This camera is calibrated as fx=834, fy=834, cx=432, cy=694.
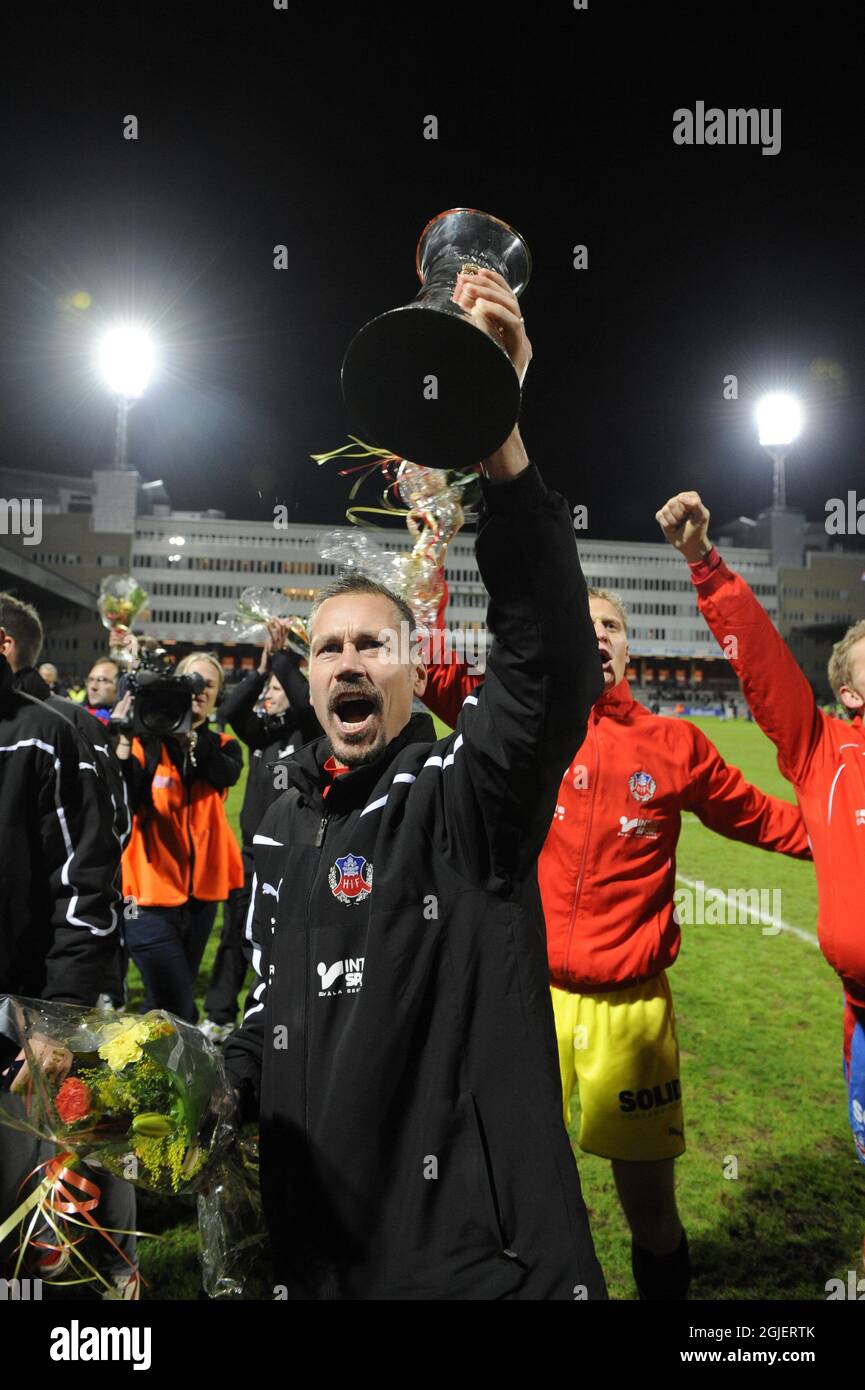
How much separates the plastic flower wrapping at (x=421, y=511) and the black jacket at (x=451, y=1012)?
1431 millimetres

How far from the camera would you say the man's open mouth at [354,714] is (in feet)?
6.38

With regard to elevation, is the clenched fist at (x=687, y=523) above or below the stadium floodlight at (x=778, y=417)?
below

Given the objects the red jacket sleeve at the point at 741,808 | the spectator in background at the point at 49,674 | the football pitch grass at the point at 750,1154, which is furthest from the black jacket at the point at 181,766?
the red jacket sleeve at the point at 741,808

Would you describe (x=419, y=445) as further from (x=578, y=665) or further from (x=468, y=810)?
(x=468, y=810)

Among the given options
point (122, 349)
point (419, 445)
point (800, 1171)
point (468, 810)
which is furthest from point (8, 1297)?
point (122, 349)

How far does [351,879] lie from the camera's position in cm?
180

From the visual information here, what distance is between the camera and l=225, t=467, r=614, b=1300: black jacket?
1.50 meters

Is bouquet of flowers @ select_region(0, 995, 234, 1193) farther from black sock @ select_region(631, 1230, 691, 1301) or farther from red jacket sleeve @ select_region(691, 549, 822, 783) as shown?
red jacket sleeve @ select_region(691, 549, 822, 783)

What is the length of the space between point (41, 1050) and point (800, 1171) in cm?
382

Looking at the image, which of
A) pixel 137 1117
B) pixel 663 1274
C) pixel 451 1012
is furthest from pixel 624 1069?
pixel 137 1117

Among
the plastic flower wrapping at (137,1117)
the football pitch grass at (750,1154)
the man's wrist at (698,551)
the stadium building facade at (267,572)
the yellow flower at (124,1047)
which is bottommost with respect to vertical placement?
the football pitch grass at (750,1154)

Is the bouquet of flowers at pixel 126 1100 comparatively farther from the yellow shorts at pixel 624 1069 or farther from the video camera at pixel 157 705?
the video camera at pixel 157 705

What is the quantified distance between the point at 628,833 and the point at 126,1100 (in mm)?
2134

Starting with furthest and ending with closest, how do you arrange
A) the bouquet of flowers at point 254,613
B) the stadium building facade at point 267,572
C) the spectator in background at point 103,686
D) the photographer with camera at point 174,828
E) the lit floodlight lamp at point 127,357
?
the stadium building facade at point 267,572 < the lit floodlight lamp at point 127,357 < the spectator in background at point 103,686 < the bouquet of flowers at point 254,613 < the photographer with camera at point 174,828
